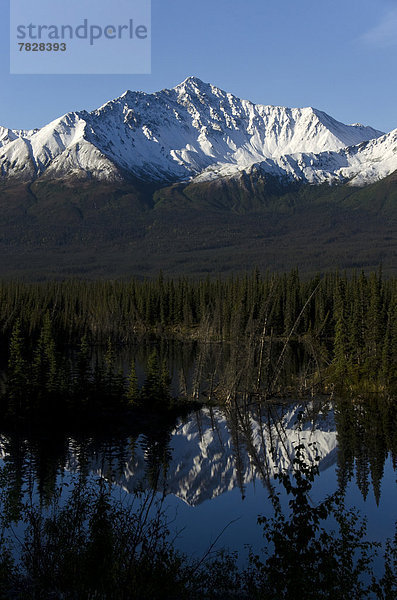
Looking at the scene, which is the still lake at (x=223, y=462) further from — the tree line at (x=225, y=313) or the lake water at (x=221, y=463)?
the tree line at (x=225, y=313)

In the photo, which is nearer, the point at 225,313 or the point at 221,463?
the point at 221,463

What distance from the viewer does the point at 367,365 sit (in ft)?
214

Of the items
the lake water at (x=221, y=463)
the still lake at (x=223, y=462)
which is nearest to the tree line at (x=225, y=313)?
the still lake at (x=223, y=462)

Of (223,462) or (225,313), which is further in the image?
(225,313)

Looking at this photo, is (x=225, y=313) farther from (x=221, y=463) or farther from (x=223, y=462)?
(x=221, y=463)

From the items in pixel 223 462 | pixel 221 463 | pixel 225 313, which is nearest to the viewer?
pixel 221 463

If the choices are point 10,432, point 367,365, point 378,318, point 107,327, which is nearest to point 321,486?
point 10,432

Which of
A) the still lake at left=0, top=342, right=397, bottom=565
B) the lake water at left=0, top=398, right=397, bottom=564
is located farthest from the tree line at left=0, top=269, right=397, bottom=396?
the lake water at left=0, top=398, right=397, bottom=564

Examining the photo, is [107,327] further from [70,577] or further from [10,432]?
[70,577]

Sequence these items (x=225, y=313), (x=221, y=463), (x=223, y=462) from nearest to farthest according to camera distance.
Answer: (x=221, y=463)
(x=223, y=462)
(x=225, y=313)

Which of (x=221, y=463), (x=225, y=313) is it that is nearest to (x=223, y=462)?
(x=221, y=463)

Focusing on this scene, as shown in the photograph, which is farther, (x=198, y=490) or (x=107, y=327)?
(x=107, y=327)

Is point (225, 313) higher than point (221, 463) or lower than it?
higher

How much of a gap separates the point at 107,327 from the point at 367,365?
83.6m
